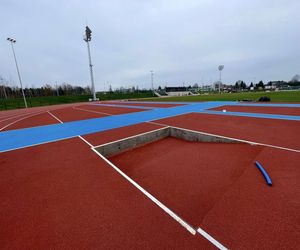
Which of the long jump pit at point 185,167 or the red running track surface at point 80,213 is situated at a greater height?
the red running track surface at point 80,213

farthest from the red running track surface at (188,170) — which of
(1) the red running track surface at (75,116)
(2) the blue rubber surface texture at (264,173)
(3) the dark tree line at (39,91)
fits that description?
(3) the dark tree line at (39,91)

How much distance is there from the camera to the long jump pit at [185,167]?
3330mm

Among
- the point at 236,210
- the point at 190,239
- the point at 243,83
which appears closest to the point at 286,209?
the point at 236,210

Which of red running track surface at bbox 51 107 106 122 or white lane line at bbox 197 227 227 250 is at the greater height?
white lane line at bbox 197 227 227 250

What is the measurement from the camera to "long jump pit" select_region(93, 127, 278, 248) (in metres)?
3.33

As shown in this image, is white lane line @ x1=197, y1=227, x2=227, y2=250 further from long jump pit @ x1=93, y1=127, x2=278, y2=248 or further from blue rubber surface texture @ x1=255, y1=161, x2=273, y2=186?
blue rubber surface texture @ x1=255, y1=161, x2=273, y2=186

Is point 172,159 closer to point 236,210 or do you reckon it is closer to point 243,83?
point 236,210

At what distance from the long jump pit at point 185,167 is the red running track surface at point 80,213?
11.0 inches

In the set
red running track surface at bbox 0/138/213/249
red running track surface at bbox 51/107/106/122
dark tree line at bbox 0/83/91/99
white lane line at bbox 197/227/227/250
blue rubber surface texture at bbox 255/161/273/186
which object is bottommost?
red running track surface at bbox 51/107/106/122

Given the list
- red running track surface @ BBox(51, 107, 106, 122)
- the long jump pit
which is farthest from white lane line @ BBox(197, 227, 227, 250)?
red running track surface @ BBox(51, 107, 106, 122)

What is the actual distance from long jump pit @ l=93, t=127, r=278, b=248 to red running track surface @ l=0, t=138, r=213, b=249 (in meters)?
0.28

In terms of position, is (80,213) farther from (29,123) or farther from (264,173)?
(29,123)

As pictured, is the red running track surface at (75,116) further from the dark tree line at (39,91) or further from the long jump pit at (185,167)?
the dark tree line at (39,91)

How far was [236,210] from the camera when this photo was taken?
9.67 ft
